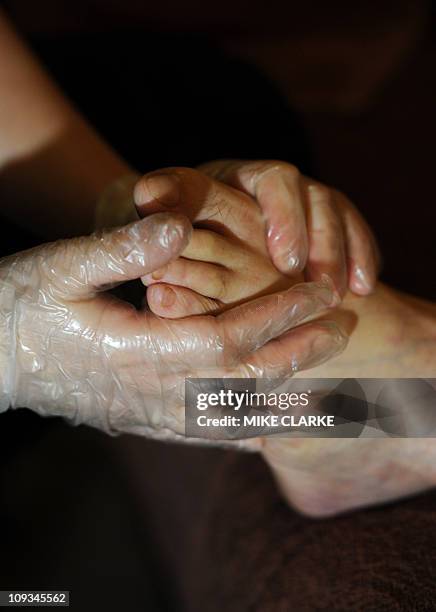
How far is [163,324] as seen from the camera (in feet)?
2.23

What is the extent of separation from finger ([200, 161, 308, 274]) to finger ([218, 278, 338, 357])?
2.3 inches

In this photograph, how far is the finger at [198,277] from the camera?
0.68m

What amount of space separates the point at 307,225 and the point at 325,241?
31mm

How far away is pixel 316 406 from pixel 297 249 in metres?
0.19

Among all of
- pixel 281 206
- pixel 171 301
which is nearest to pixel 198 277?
pixel 171 301

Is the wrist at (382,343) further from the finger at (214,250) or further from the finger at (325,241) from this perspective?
the finger at (214,250)

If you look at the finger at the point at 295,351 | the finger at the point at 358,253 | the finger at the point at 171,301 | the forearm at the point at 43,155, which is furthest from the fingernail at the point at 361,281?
the forearm at the point at 43,155

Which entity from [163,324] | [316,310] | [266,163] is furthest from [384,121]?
[163,324]

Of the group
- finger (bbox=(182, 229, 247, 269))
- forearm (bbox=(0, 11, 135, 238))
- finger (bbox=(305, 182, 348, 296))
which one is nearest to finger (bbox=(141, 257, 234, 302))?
finger (bbox=(182, 229, 247, 269))

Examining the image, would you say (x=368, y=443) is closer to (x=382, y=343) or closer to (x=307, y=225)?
(x=382, y=343)

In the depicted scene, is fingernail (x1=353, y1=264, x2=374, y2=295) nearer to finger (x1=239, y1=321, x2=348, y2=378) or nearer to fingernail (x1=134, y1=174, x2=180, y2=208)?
finger (x1=239, y1=321, x2=348, y2=378)

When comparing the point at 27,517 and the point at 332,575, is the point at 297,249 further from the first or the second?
the point at 27,517

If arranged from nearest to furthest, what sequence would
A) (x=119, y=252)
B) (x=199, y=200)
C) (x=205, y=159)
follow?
(x=119, y=252) < (x=199, y=200) < (x=205, y=159)

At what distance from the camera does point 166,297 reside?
0.67 meters
